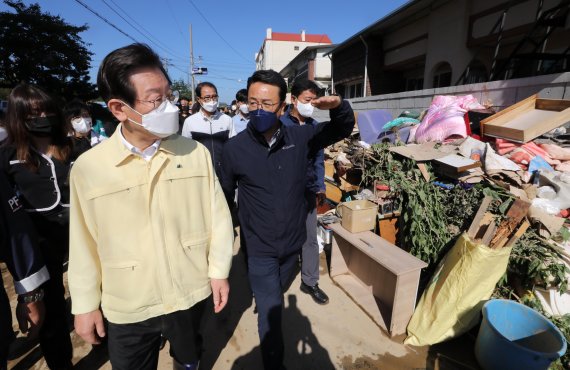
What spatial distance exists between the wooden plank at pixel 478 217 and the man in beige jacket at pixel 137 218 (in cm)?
222

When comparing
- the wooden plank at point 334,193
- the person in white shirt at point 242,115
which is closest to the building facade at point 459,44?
the wooden plank at point 334,193

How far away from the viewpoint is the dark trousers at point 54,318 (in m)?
1.98

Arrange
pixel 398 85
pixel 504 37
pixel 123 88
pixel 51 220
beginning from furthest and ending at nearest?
1. pixel 398 85
2. pixel 504 37
3. pixel 51 220
4. pixel 123 88

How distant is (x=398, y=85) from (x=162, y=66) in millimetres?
12138

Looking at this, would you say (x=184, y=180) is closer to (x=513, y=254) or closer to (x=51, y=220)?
(x=51, y=220)

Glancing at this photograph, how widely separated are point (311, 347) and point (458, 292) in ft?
4.28

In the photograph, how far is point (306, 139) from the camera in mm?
2121

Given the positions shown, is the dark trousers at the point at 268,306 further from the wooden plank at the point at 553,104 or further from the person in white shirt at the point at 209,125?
the wooden plank at the point at 553,104

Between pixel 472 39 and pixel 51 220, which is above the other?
pixel 472 39

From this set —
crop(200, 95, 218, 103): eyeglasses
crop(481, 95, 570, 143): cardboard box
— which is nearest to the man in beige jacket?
crop(200, 95, 218, 103): eyeglasses

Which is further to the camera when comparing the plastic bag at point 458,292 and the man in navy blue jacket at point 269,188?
the plastic bag at point 458,292

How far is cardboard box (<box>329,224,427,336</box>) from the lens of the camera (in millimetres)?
2455

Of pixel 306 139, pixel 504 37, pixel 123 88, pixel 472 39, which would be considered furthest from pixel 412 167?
pixel 472 39

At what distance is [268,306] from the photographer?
1.96 m
